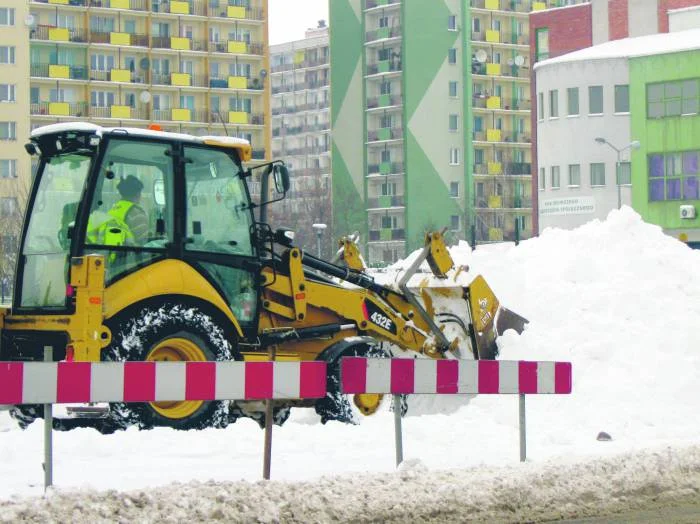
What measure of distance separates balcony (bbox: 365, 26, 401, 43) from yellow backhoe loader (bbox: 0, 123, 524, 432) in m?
94.1

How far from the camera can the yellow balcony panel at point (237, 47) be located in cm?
10494

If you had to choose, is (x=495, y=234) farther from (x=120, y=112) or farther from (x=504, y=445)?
(x=504, y=445)

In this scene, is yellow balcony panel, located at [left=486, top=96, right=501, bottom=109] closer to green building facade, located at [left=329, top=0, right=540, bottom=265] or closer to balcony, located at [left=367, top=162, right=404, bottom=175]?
green building facade, located at [left=329, top=0, right=540, bottom=265]

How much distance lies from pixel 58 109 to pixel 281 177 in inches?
3358

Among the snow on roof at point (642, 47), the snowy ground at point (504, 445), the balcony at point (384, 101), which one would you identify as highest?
the balcony at point (384, 101)

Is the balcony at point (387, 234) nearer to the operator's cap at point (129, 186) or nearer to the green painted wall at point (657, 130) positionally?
the green painted wall at point (657, 130)

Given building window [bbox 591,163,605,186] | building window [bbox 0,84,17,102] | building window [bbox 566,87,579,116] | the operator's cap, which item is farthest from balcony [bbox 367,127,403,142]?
the operator's cap

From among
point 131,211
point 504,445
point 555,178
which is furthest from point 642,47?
point 504,445

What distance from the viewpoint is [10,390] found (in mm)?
9750

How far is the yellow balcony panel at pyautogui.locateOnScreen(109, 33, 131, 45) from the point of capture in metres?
100

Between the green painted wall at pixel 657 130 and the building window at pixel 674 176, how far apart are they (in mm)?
219

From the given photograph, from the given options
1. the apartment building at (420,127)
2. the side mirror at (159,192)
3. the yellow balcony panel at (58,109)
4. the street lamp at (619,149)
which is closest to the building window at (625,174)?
the street lamp at (619,149)

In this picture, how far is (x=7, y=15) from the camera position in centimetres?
9475

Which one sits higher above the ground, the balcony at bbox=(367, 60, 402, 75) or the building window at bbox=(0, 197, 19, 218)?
the balcony at bbox=(367, 60, 402, 75)
